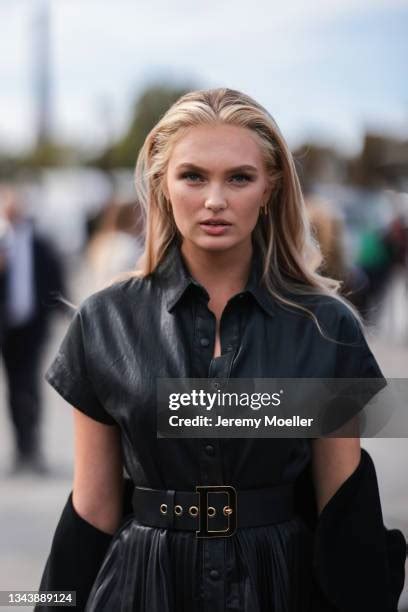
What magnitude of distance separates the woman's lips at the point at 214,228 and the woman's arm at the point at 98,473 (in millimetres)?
358

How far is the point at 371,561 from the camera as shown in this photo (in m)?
1.91

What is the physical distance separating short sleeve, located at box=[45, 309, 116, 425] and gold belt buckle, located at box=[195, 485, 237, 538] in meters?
0.20

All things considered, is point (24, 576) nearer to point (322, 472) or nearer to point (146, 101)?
point (322, 472)

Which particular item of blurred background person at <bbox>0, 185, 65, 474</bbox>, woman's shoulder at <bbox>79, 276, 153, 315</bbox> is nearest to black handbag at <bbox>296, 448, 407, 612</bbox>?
woman's shoulder at <bbox>79, 276, 153, 315</bbox>

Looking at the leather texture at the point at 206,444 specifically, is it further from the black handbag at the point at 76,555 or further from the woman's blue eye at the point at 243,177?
the woman's blue eye at the point at 243,177

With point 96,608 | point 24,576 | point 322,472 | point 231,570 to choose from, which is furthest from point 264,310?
point 24,576

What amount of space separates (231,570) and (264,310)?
417mm

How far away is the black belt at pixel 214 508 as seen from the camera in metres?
1.80

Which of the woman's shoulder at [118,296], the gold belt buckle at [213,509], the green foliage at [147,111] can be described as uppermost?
the green foliage at [147,111]

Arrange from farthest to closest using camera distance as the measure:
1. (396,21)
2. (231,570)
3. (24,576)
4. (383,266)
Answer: (383,266) → (24,576) → (396,21) → (231,570)

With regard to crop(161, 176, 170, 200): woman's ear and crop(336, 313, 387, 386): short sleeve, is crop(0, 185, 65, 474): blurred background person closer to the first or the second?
crop(161, 176, 170, 200): woman's ear

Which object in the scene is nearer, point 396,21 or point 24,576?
point 396,21

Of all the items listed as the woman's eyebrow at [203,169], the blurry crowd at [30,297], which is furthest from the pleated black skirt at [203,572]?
the blurry crowd at [30,297]

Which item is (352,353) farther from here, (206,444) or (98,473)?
(98,473)
